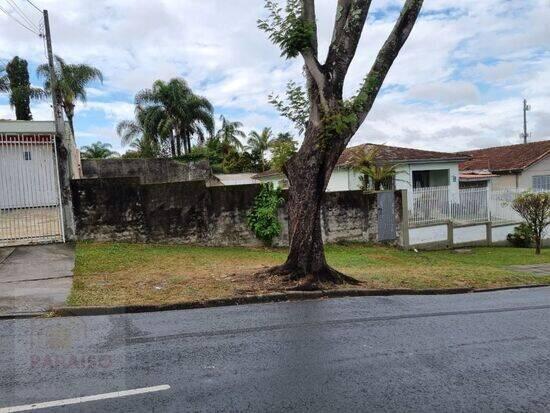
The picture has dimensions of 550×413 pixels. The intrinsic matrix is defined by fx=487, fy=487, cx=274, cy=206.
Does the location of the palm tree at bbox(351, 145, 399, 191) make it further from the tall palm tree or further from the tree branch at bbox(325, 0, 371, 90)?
the tall palm tree

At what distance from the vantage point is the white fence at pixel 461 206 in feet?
60.3

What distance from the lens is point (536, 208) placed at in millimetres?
18391

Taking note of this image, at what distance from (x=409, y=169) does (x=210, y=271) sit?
14.8m

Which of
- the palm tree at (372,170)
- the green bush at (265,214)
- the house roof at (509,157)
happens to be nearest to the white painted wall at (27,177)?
the green bush at (265,214)

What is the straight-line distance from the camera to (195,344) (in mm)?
5418

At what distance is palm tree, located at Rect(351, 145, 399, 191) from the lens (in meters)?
19.1

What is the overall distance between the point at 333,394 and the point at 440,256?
13.8 m

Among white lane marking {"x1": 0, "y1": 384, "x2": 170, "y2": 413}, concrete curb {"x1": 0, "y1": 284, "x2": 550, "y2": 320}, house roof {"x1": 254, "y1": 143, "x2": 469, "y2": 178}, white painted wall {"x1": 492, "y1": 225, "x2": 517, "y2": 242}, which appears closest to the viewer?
white lane marking {"x1": 0, "y1": 384, "x2": 170, "y2": 413}

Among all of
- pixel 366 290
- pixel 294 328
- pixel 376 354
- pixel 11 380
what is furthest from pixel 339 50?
pixel 11 380

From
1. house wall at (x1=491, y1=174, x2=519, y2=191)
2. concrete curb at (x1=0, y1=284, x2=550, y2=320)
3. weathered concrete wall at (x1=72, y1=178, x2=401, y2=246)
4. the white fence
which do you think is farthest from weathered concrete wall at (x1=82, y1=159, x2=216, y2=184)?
concrete curb at (x1=0, y1=284, x2=550, y2=320)

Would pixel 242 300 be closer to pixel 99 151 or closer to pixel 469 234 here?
pixel 469 234

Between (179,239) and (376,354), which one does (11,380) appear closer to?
(376,354)

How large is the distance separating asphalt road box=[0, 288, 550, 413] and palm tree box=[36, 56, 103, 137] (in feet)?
82.4

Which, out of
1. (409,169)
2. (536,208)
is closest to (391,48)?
(536,208)
